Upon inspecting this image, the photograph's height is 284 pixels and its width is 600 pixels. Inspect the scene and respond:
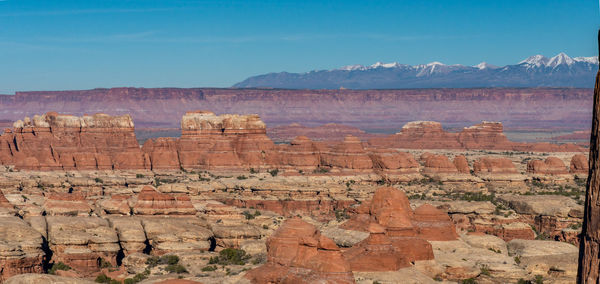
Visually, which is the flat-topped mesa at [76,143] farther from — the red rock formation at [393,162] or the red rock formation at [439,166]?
the red rock formation at [439,166]

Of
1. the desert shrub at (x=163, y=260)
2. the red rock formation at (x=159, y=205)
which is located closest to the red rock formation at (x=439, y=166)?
the red rock formation at (x=159, y=205)

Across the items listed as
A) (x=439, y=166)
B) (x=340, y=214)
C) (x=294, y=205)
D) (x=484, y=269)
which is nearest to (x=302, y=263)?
(x=484, y=269)

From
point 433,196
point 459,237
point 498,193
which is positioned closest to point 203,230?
point 459,237

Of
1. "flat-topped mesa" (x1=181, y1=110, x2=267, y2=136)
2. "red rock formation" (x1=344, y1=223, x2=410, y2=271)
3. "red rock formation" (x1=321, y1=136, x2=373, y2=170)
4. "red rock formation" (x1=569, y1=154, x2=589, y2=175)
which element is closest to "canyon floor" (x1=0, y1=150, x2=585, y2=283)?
"red rock formation" (x1=344, y1=223, x2=410, y2=271)

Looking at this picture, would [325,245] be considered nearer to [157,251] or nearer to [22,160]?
[157,251]

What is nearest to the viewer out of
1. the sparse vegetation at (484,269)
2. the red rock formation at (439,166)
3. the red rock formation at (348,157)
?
the sparse vegetation at (484,269)
